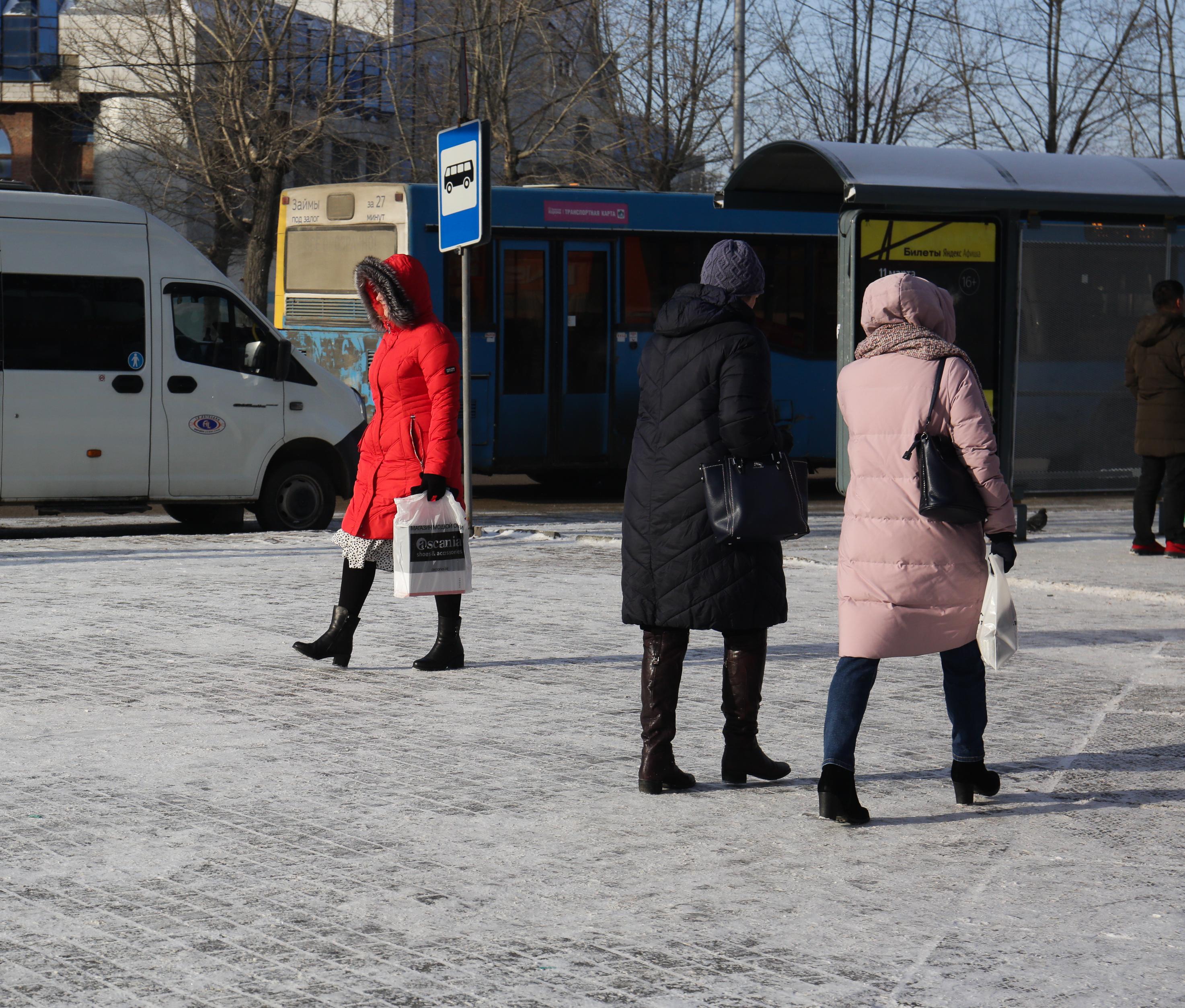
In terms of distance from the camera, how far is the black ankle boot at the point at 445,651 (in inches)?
297

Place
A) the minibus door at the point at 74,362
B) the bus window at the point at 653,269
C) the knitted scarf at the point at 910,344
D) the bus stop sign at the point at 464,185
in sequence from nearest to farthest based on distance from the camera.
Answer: the knitted scarf at the point at 910,344, the bus stop sign at the point at 464,185, the minibus door at the point at 74,362, the bus window at the point at 653,269

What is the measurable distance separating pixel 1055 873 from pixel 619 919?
1.21m

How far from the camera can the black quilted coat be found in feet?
17.0

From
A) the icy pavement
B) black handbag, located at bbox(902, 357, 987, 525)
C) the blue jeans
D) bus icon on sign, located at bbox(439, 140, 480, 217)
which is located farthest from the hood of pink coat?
bus icon on sign, located at bbox(439, 140, 480, 217)

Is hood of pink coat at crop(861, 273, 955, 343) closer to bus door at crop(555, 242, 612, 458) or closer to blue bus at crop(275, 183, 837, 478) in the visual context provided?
blue bus at crop(275, 183, 837, 478)

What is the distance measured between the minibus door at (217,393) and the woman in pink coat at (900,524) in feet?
29.0

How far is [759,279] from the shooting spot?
539 centimetres

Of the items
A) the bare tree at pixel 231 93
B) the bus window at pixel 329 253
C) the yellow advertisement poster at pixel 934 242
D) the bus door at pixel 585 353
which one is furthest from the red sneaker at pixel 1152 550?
the bare tree at pixel 231 93

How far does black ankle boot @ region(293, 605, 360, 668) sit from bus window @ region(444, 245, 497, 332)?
9593 millimetres

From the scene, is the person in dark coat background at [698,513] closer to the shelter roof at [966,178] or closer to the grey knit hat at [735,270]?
the grey knit hat at [735,270]

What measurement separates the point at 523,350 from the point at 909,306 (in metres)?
12.5

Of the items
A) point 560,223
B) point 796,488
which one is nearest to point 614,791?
point 796,488

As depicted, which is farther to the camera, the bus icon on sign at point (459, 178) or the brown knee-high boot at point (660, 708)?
the bus icon on sign at point (459, 178)

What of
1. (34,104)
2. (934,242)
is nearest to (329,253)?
(934,242)
